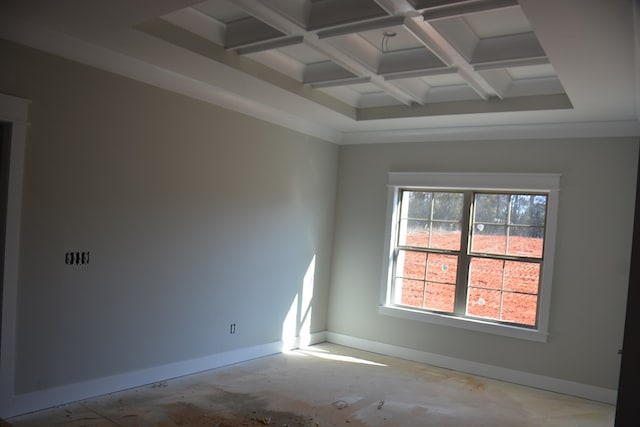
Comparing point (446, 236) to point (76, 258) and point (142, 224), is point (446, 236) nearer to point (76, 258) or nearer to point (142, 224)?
point (142, 224)

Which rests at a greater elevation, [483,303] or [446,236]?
[446,236]

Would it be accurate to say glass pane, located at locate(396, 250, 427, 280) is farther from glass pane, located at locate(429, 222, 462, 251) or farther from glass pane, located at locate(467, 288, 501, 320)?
glass pane, located at locate(467, 288, 501, 320)

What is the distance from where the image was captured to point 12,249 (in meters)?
3.57

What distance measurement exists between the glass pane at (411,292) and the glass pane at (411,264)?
0.07 m

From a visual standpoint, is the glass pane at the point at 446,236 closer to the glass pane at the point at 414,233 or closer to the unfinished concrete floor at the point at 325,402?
the glass pane at the point at 414,233

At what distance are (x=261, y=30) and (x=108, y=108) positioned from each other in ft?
4.69

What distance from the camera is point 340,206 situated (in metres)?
6.80

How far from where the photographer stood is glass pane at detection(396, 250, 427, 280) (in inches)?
244

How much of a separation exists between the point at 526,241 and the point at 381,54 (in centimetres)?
267

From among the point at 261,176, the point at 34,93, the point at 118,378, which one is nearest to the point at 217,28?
the point at 34,93

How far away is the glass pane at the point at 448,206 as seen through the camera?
595cm

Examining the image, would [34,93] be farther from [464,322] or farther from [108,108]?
[464,322]

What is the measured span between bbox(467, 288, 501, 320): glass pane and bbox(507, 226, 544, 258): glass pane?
525 mm

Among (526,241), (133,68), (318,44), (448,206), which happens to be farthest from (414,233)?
(133,68)
